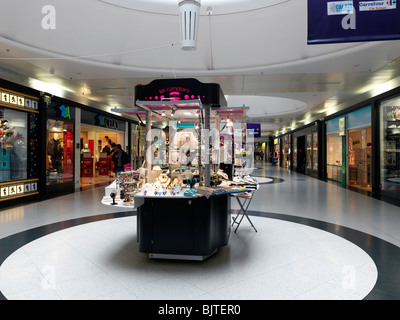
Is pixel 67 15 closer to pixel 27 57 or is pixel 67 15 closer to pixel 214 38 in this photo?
pixel 27 57

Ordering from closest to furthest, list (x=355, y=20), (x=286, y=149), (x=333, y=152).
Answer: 1. (x=355, y=20)
2. (x=333, y=152)
3. (x=286, y=149)

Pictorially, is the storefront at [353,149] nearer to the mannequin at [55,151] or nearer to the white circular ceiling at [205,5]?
the white circular ceiling at [205,5]

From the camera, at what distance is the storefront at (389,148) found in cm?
803

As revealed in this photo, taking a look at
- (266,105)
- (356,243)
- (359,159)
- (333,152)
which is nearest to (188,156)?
(356,243)

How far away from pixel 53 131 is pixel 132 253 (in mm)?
6570

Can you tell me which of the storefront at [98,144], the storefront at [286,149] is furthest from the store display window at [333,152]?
the storefront at [98,144]

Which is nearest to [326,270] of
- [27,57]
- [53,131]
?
[27,57]

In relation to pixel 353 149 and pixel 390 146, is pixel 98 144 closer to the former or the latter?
pixel 353 149

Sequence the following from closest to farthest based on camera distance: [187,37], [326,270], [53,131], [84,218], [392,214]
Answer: [326,270] < [187,37] < [84,218] < [392,214] < [53,131]

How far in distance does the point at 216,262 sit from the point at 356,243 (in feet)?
7.39

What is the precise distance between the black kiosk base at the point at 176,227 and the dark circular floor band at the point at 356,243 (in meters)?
1.55

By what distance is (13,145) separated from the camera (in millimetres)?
7332

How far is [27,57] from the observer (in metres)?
6.00
